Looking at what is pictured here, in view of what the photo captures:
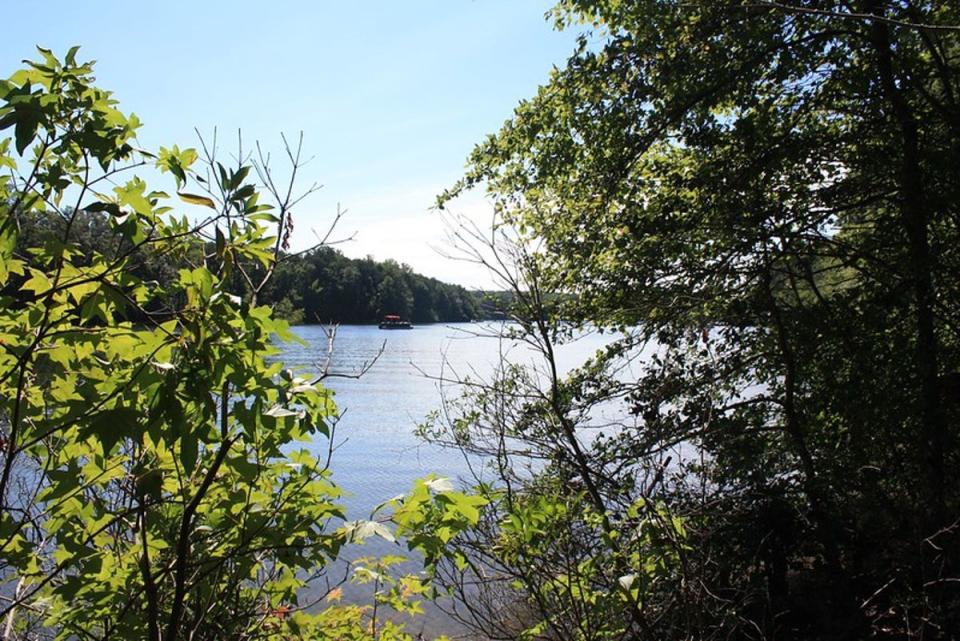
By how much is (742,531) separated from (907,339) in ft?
6.91

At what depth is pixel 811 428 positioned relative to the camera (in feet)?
18.2

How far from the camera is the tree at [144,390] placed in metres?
1.33

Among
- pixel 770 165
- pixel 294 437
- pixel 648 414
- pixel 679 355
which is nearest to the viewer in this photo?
pixel 294 437

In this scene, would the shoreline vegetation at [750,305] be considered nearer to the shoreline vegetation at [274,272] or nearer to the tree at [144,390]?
the shoreline vegetation at [274,272]

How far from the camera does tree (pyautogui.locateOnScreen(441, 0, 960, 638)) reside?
16.1ft

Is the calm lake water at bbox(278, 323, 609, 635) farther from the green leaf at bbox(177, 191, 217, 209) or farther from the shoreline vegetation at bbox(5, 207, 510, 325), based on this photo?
the green leaf at bbox(177, 191, 217, 209)

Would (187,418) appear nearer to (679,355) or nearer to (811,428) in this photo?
(679,355)

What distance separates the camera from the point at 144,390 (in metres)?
1.41

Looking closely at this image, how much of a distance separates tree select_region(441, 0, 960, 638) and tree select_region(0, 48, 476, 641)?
299cm

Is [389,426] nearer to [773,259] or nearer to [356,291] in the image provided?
[773,259]

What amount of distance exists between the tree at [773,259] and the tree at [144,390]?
299cm

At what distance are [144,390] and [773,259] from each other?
198 inches

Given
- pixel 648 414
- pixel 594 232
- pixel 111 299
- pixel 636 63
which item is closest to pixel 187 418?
pixel 111 299

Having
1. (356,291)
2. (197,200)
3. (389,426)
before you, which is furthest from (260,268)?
(356,291)
